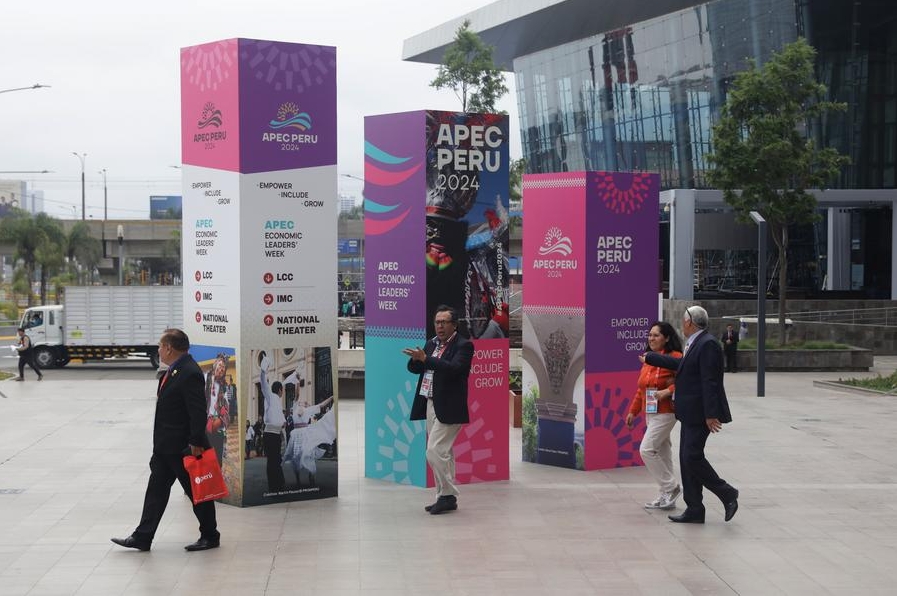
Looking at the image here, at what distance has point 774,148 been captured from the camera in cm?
3344

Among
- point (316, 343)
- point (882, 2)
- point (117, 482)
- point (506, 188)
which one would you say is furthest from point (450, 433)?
point (882, 2)

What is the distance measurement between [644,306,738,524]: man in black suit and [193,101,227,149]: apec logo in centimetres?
452

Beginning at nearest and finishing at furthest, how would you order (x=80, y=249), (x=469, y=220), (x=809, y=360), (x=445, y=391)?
1. (x=445, y=391)
2. (x=469, y=220)
3. (x=809, y=360)
4. (x=80, y=249)

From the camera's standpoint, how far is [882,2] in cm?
4797

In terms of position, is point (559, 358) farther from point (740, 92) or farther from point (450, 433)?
point (740, 92)

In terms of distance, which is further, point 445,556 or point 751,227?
point 751,227

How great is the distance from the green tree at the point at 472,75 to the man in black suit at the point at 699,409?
126ft

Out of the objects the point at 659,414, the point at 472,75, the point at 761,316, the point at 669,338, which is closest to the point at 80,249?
the point at 472,75

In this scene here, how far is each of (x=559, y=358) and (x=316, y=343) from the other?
343cm

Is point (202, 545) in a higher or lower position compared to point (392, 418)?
lower

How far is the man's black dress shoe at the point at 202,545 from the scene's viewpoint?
9.51m

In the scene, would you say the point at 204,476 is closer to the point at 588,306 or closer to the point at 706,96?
the point at 588,306

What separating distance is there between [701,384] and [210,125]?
16.5 ft

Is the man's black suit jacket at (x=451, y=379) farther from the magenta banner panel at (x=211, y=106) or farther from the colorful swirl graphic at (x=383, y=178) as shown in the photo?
the magenta banner panel at (x=211, y=106)
